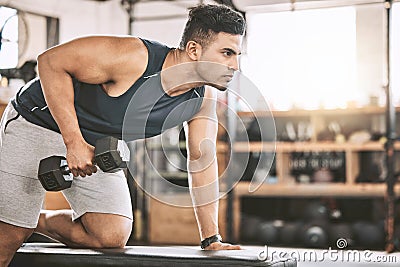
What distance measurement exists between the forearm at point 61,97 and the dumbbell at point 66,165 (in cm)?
11

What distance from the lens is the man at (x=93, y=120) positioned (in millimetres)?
2221

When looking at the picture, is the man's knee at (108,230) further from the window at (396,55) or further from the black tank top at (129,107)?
the window at (396,55)

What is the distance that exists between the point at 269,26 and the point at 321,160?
1.50 metres

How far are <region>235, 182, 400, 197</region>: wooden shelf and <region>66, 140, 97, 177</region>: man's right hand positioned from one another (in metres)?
4.43

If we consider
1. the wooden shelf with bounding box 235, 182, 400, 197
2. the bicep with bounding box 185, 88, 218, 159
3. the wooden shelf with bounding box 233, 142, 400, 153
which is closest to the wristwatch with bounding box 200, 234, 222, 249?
the bicep with bounding box 185, 88, 218, 159

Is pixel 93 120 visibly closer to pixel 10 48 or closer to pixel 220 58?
pixel 220 58

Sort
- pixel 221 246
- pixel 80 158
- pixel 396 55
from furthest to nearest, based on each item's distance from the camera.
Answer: pixel 396 55
pixel 221 246
pixel 80 158

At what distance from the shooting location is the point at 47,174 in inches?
88.6

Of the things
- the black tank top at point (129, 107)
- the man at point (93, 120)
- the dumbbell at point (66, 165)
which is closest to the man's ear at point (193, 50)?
the man at point (93, 120)

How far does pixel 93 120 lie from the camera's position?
7.88ft

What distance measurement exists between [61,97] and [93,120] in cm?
A: 21

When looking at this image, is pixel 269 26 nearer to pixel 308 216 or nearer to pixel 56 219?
pixel 308 216

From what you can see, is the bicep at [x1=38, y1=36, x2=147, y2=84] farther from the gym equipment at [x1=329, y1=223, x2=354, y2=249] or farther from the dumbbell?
the gym equipment at [x1=329, y1=223, x2=354, y2=249]

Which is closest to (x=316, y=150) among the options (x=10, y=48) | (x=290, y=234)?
(x=290, y=234)
